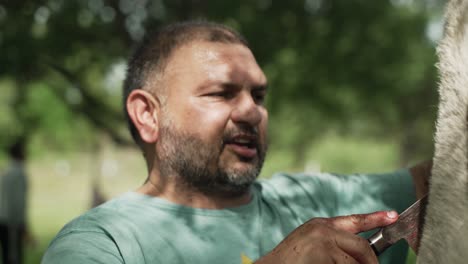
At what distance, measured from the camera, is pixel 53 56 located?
9.68 metres

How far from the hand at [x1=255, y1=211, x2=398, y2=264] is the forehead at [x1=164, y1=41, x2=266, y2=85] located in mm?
1072

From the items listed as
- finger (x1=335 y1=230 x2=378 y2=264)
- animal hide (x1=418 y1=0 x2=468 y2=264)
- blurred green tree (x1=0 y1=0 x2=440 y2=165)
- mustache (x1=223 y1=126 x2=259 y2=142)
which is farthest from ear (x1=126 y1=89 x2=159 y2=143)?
blurred green tree (x1=0 y1=0 x2=440 y2=165)

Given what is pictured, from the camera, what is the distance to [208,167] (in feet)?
8.56

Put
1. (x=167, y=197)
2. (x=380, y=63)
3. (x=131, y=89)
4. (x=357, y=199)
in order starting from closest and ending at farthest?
(x=167, y=197), (x=357, y=199), (x=131, y=89), (x=380, y=63)

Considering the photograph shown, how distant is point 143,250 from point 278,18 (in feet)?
27.6

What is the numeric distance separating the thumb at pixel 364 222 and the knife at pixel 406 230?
0.03 m

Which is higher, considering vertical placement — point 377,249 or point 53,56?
point 377,249

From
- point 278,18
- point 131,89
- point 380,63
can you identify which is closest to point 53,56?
point 278,18

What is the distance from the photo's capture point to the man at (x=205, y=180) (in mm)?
2373

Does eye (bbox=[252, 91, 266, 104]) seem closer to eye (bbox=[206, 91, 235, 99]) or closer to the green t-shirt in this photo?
eye (bbox=[206, 91, 235, 99])

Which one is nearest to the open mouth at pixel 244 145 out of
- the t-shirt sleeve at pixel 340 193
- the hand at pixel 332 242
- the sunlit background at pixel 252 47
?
the t-shirt sleeve at pixel 340 193

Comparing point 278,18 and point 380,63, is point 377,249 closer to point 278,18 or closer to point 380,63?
point 278,18

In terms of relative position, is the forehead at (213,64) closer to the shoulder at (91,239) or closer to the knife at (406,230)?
the shoulder at (91,239)

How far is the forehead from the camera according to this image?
2666 mm
